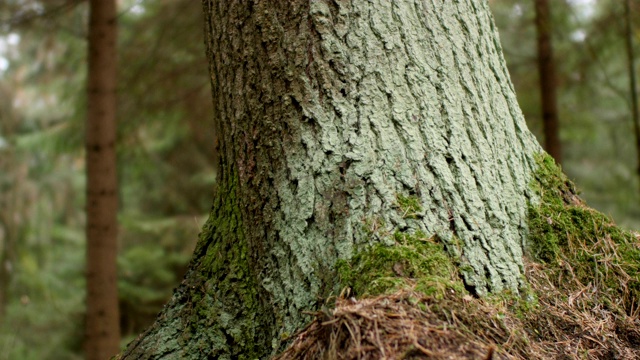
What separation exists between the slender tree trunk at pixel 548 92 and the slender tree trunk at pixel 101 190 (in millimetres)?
5082

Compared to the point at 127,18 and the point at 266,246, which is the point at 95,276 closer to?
the point at 266,246

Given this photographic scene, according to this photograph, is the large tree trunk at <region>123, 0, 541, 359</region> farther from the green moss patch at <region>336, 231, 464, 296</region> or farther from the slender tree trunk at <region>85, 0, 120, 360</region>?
the slender tree trunk at <region>85, 0, 120, 360</region>

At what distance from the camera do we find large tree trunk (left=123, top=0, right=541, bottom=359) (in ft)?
6.24

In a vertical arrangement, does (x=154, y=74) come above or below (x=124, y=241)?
above

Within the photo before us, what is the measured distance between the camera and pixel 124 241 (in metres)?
11.0

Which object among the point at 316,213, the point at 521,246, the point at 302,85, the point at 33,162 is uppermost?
the point at 33,162

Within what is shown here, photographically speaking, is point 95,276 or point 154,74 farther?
point 154,74

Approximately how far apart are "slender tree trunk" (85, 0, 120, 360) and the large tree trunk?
11.5ft

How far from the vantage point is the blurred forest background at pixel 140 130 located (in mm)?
6852

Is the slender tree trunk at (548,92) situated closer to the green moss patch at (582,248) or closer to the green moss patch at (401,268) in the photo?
the green moss patch at (582,248)

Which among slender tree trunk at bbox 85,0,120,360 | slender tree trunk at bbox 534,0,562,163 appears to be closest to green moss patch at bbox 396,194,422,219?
slender tree trunk at bbox 85,0,120,360

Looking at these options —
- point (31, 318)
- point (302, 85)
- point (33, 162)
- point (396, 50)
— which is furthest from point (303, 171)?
point (33, 162)

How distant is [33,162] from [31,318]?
3.72 meters

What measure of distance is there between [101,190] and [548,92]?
18.5 feet
